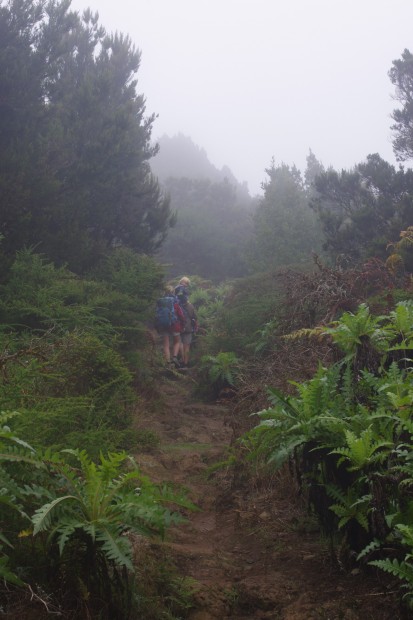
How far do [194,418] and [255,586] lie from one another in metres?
4.81

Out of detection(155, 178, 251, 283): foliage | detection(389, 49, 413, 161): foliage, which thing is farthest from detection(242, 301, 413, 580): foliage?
detection(155, 178, 251, 283): foliage

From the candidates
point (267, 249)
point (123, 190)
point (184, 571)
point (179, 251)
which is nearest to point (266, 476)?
point (184, 571)

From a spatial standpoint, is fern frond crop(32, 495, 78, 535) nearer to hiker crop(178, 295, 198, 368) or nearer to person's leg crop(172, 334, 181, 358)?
person's leg crop(172, 334, 181, 358)

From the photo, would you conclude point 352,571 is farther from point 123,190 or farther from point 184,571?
point 123,190

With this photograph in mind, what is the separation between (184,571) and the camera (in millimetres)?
3400

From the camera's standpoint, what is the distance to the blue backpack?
11.4 meters

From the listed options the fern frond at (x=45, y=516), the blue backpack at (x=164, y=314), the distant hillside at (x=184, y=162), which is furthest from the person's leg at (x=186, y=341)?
the distant hillside at (x=184, y=162)

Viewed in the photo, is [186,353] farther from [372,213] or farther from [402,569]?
[402,569]

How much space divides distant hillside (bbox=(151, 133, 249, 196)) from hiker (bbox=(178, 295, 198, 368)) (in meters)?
37.8

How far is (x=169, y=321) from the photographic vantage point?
11414mm

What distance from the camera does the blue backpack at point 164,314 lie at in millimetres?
11398

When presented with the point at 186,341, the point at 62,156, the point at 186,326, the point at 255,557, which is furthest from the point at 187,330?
the point at 255,557

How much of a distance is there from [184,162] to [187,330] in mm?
45368

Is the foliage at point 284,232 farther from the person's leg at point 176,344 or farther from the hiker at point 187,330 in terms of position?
the person's leg at point 176,344
